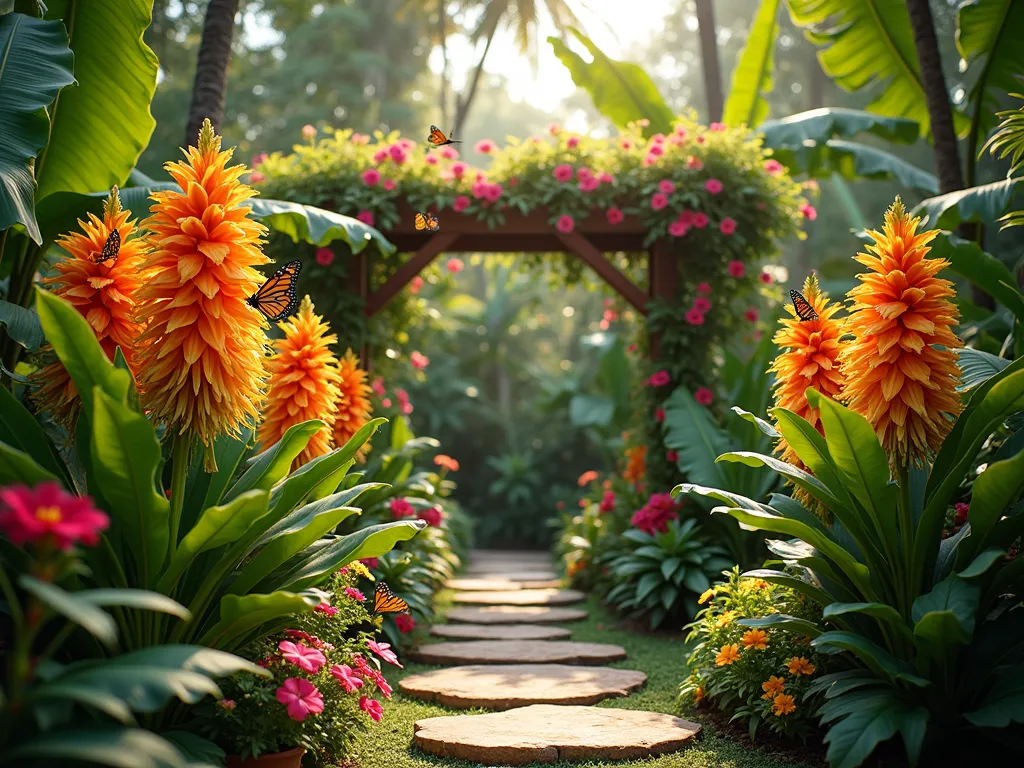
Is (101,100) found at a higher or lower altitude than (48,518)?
higher

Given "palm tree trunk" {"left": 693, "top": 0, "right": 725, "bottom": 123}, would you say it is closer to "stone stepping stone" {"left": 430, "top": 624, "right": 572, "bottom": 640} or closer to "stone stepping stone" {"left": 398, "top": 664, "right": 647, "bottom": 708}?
"stone stepping stone" {"left": 430, "top": 624, "right": 572, "bottom": 640}

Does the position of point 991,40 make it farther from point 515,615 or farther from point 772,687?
point 515,615

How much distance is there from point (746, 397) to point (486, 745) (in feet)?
13.7

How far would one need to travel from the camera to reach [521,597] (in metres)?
7.19

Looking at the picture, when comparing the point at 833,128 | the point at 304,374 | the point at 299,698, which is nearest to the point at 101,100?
the point at 304,374

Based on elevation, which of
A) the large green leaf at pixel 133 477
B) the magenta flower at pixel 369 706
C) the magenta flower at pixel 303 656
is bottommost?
the magenta flower at pixel 369 706

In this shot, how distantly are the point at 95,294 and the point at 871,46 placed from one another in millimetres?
6504

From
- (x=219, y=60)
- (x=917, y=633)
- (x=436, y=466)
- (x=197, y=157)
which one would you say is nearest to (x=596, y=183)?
(x=219, y=60)

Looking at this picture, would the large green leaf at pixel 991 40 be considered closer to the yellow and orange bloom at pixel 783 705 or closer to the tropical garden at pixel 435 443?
the tropical garden at pixel 435 443

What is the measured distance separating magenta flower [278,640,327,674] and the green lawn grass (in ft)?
2.24

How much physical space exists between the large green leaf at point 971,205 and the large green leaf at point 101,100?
424 centimetres

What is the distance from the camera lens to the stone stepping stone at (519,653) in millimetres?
4914

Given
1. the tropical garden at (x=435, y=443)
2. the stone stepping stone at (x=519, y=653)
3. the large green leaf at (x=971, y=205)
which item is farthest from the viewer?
the stone stepping stone at (x=519, y=653)

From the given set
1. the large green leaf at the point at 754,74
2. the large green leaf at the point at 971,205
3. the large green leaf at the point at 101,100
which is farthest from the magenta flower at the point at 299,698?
the large green leaf at the point at 754,74
